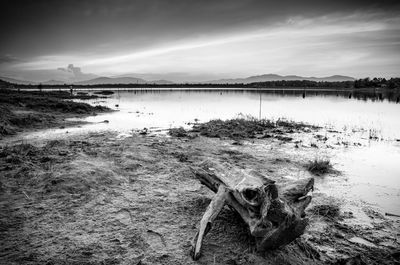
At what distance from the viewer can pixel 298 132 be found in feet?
45.0

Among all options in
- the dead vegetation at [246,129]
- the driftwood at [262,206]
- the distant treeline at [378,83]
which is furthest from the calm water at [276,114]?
the distant treeline at [378,83]

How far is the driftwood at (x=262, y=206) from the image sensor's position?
309 cm

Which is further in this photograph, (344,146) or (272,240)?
(344,146)

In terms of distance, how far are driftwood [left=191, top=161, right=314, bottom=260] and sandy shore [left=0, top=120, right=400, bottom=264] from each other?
306mm

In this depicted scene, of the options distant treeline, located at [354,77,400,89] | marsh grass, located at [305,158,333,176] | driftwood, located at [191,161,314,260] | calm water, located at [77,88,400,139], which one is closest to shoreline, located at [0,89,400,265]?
marsh grass, located at [305,158,333,176]

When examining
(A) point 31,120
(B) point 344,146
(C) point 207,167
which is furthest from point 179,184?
(A) point 31,120

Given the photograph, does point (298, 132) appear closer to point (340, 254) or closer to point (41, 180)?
point (340, 254)

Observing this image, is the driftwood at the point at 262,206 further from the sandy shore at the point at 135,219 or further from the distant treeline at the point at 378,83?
the distant treeline at the point at 378,83

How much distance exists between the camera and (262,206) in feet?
10.8

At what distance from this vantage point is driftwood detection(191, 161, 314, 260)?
3.09m

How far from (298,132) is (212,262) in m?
11.8

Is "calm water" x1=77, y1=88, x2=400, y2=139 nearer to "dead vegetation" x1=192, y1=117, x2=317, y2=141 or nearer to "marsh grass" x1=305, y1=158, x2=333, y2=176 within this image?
"dead vegetation" x1=192, y1=117, x2=317, y2=141

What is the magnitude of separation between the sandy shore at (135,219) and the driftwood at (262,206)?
1.00 ft

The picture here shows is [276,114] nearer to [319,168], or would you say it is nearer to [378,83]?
[319,168]
